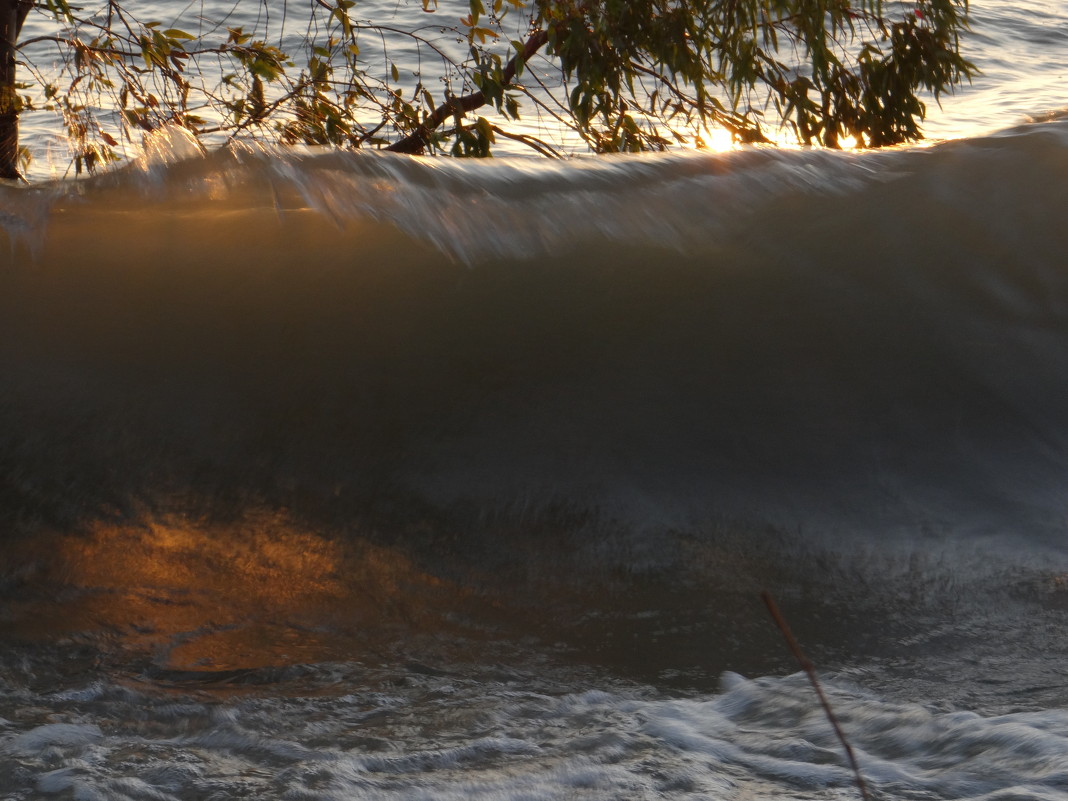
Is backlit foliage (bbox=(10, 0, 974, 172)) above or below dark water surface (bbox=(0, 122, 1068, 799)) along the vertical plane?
above

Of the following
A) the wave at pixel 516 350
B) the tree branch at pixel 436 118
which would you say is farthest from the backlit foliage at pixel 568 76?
the wave at pixel 516 350

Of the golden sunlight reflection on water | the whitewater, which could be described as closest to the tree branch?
the whitewater

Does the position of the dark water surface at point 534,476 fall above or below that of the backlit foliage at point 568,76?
below

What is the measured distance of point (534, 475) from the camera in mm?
3133

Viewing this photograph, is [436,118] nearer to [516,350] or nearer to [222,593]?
[516,350]

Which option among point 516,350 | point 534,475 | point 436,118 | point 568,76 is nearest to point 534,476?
point 534,475

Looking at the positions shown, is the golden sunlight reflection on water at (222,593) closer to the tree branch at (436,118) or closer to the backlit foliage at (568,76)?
the backlit foliage at (568,76)

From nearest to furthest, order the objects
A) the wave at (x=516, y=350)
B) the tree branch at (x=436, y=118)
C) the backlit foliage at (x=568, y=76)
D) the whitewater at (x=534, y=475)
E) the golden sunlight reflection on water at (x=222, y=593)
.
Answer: the whitewater at (x=534, y=475) → the golden sunlight reflection on water at (x=222, y=593) → the wave at (x=516, y=350) → the backlit foliage at (x=568, y=76) → the tree branch at (x=436, y=118)

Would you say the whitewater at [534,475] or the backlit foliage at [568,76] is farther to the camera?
the backlit foliage at [568,76]

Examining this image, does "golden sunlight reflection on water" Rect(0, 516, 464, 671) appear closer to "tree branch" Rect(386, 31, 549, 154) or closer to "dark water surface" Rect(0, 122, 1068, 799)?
"dark water surface" Rect(0, 122, 1068, 799)

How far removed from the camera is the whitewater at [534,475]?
2.12 m

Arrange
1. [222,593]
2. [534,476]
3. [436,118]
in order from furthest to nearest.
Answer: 1. [436,118]
2. [534,476]
3. [222,593]

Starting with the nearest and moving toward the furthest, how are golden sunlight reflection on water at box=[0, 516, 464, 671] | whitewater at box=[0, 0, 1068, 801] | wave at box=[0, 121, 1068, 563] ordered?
whitewater at box=[0, 0, 1068, 801]
golden sunlight reflection on water at box=[0, 516, 464, 671]
wave at box=[0, 121, 1068, 563]

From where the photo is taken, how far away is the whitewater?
2.12 metres
